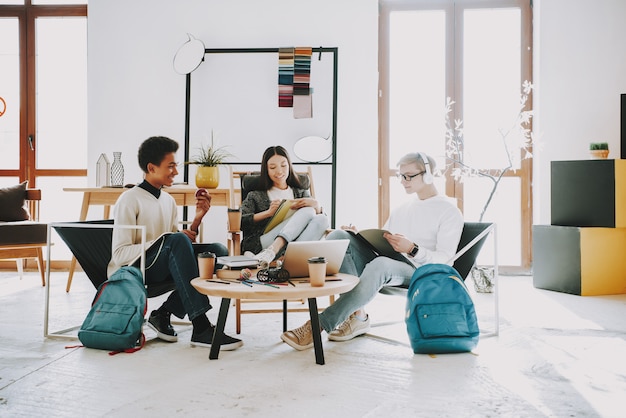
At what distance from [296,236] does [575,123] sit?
3215mm

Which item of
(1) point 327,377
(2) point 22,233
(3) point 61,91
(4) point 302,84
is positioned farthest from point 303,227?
(3) point 61,91

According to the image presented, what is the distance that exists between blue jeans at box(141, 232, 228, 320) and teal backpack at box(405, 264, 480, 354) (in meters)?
0.97

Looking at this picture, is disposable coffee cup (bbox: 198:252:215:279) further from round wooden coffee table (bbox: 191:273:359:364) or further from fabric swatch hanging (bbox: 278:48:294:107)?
fabric swatch hanging (bbox: 278:48:294:107)

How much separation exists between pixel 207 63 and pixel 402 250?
3162mm

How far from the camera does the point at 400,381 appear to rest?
200 centimetres

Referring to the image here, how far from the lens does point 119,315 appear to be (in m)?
2.38

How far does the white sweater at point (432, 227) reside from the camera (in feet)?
8.30

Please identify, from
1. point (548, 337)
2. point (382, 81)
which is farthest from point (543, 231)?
point (382, 81)

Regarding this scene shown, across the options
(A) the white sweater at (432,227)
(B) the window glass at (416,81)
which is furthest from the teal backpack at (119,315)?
(B) the window glass at (416,81)

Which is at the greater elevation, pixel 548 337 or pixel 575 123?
pixel 575 123

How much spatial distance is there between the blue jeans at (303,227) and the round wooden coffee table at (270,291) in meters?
0.54

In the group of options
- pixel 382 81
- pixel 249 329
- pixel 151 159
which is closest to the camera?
pixel 151 159

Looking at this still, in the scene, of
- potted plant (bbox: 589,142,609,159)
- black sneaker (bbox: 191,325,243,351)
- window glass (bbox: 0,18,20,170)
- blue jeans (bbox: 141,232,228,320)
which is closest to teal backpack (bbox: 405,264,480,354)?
black sneaker (bbox: 191,325,243,351)

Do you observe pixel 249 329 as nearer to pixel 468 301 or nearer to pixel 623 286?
pixel 468 301
